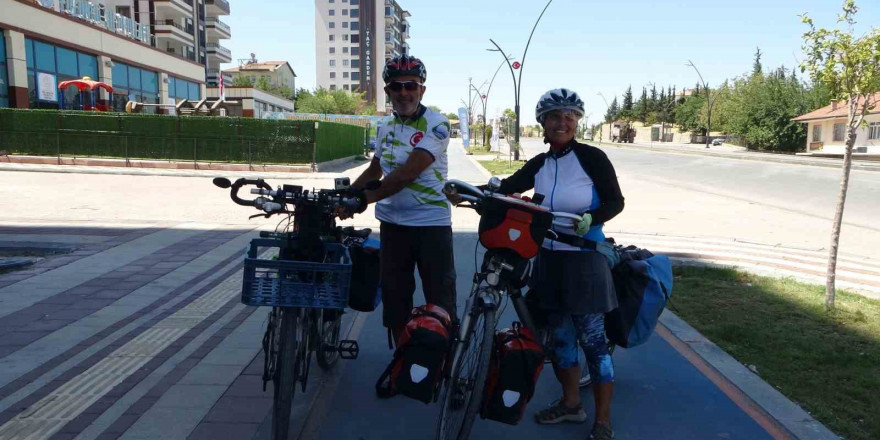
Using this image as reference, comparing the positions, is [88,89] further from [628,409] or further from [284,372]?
[628,409]

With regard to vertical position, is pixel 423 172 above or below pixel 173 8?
below

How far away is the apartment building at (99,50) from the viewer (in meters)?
28.5

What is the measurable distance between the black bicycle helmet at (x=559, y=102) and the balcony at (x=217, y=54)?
210ft

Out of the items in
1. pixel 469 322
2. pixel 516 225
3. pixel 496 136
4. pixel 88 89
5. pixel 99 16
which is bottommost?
pixel 469 322

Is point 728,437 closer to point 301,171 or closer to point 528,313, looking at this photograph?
point 528,313

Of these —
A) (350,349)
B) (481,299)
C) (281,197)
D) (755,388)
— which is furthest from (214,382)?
(755,388)

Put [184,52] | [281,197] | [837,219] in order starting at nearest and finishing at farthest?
[281,197] → [837,219] → [184,52]

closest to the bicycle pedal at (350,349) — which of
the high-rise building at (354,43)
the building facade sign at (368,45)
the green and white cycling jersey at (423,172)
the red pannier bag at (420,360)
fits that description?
the green and white cycling jersey at (423,172)

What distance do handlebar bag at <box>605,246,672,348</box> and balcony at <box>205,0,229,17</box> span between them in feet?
212

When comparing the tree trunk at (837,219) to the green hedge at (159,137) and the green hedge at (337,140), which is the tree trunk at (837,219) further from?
the green hedge at (337,140)

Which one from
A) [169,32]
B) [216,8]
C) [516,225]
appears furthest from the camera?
[216,8]

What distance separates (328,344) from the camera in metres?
4.10

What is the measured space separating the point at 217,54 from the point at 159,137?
134ft

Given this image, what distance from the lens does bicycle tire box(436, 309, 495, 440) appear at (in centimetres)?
295
